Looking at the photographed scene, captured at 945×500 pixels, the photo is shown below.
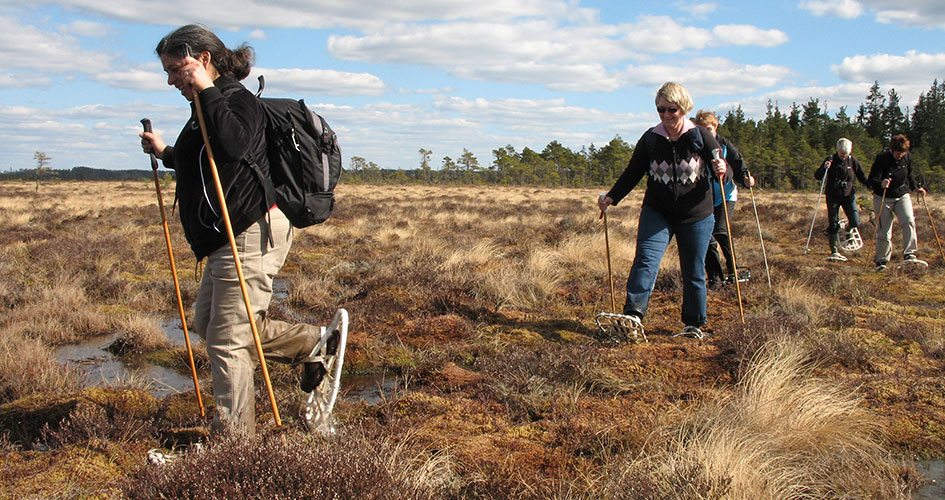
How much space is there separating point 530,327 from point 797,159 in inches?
2376

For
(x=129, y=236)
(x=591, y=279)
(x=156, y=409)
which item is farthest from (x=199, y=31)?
(x=129, y=236)

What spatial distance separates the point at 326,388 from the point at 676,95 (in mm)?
3122

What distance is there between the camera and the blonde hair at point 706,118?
6887 mm

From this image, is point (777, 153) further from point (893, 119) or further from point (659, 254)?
point (659, 254)

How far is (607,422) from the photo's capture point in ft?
11.9

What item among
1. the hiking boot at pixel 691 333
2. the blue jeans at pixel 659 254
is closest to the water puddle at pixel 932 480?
the hiking boot at pixel 691 333

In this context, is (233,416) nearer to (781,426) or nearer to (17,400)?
(17,400)

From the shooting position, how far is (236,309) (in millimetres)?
3016

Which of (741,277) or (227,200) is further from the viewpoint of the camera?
(741,277)

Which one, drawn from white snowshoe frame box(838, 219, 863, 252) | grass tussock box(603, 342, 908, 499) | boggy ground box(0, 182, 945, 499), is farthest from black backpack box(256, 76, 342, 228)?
white snowshoe frame box(838, 219, 863, 252)

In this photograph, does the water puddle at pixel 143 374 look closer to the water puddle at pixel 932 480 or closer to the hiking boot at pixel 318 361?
the hiking boot at pixel 318 361

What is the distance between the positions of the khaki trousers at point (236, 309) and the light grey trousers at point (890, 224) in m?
8.85

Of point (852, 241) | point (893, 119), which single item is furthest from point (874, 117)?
point (852, 241)

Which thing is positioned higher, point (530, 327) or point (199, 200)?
point (199, 200)
